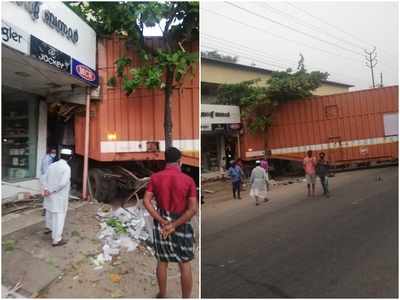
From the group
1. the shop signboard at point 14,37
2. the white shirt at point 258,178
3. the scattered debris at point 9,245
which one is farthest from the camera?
the white shirt at point 258,178

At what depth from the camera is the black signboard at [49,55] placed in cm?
142

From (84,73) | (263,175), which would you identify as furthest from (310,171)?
(84,73)

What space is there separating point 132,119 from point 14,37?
1.85 ft

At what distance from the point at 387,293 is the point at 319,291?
29 cm

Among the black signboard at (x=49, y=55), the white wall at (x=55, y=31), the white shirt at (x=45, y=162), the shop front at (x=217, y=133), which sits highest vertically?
the white wall at (x=55, y=31)

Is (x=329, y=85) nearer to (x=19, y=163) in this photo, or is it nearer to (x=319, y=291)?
(x=319, y=291)

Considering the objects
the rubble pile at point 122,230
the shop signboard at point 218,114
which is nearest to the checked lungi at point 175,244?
the rubble pile at point 122,230

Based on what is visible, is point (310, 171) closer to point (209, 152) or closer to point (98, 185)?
point (209, 152)

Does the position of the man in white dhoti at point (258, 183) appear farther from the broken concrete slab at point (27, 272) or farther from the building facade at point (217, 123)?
the broken concrete slab at point (27, 272)

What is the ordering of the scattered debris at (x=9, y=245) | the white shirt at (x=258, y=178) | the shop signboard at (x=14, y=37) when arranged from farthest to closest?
the white shirt at (x=258, y=178), the scattered debris at (x=9, y=245), the shop signboard at (x=14, y=37)

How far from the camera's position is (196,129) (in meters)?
1.58

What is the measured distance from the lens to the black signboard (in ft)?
4.66

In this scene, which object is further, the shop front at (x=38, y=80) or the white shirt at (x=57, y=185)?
the white shirt at (x=57, y=185)

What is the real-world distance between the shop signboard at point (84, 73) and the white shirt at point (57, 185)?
41 cm
